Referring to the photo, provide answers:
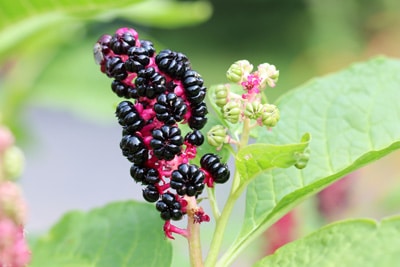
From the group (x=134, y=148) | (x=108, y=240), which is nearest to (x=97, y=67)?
(x=108, y=240)

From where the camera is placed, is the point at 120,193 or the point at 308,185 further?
the point at 120,193

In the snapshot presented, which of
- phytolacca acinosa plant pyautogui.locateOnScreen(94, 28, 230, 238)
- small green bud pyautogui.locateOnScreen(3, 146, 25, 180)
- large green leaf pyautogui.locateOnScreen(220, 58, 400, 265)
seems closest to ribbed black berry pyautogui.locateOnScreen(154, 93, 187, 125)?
phytolacca acinosa plant pyautogui.locateOnScreen(94, 28, 230, 238)

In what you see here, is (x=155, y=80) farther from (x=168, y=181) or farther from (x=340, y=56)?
(x=340, y=56)

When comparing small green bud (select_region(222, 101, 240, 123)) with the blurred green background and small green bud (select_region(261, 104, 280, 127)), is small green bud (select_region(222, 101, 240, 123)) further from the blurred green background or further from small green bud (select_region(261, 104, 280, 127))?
the blurred green background

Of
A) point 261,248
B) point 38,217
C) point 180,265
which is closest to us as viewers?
point 180,265

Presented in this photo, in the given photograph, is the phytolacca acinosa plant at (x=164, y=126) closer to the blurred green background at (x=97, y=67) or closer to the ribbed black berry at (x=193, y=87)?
the ribbed black berry at (x=193, y=87)

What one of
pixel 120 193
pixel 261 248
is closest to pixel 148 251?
pixel 261 248
